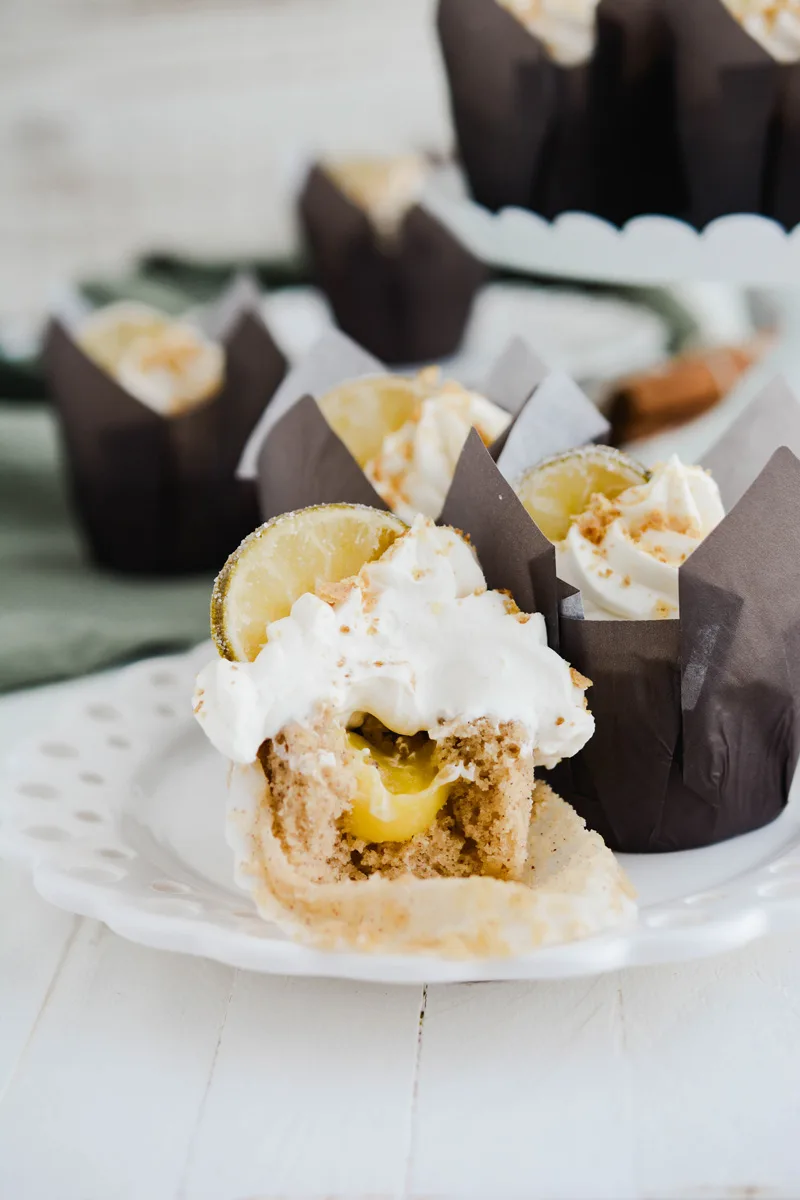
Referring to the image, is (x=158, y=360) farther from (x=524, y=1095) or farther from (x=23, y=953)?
(x=524, y=1095)

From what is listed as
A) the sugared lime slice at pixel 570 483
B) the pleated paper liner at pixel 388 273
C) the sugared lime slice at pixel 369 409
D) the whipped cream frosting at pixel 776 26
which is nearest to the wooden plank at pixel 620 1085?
the sugared lime slice at pixel 570 483

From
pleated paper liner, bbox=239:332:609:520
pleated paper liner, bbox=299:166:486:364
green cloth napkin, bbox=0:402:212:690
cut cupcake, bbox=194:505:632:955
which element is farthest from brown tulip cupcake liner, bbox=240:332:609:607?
pleated paper liner, bbox=299:166:486:364

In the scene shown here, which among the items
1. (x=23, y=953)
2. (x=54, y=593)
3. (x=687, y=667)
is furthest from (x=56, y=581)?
(x=687, y=667)

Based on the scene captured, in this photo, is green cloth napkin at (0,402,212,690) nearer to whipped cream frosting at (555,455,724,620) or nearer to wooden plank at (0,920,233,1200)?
wooden plank at (0,920,233,1200)

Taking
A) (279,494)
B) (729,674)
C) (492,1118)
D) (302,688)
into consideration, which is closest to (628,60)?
(279,494)

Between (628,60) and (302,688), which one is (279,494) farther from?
(628,60)

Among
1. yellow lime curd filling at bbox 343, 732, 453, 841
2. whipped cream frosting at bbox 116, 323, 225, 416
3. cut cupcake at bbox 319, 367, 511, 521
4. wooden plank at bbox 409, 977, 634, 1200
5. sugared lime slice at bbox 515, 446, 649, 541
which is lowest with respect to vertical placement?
whipped cream frosting at bbox 116, 323, 225, 416

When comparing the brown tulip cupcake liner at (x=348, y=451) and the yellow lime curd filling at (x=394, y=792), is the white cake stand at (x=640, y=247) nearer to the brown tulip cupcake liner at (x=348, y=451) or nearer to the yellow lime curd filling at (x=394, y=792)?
the brown tulip cupcake liner at (x=348, y=451)
